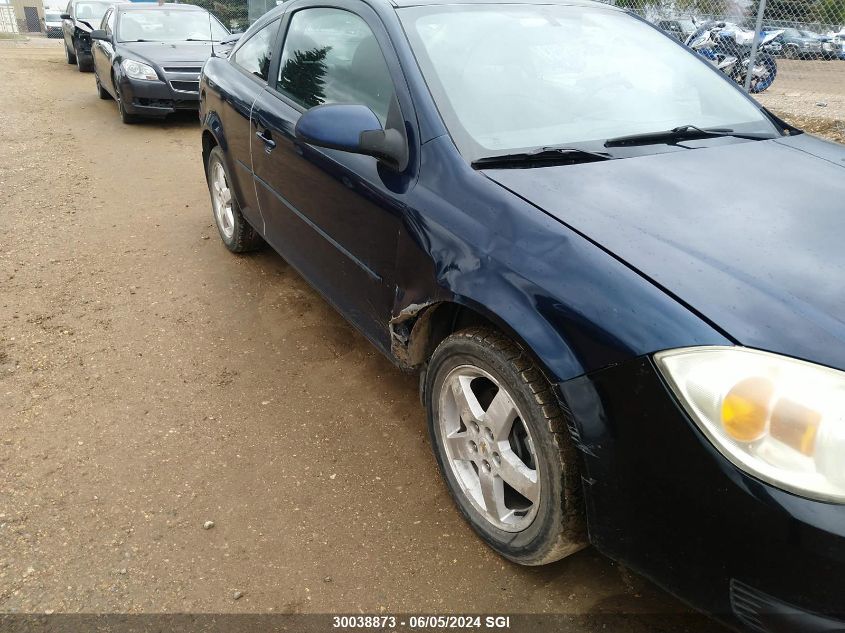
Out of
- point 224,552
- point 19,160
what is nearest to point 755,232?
point 224,552

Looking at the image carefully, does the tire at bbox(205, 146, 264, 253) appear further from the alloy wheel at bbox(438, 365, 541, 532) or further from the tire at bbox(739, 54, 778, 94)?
the tire at bbox(739, 54, 778, 94)

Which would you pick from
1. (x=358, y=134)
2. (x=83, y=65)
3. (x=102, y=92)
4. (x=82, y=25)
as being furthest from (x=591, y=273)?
(x=83, y=65)

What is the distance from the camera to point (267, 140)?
3.33 meters

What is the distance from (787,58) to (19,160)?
29.8ft

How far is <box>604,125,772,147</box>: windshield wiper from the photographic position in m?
2.36

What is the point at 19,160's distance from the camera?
23.6 feet

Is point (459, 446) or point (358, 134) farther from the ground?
point (358, 134)

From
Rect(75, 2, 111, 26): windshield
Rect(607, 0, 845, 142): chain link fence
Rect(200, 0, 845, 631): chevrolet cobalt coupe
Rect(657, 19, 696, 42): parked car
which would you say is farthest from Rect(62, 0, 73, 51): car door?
Rect(200, 0, 845, 631): chevrolet cobalt coupe

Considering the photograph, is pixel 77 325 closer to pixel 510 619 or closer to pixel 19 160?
pixel 510 619

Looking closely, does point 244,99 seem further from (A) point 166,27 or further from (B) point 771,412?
(A) point 166,27

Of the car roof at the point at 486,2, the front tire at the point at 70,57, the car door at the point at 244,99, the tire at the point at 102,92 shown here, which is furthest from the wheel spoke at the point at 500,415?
the front tire at the point at 70,57

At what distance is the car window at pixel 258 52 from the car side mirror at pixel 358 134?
1.39 meters

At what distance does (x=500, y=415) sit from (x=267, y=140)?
2030 mm

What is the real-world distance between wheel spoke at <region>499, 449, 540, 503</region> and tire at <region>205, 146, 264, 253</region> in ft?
9.18
